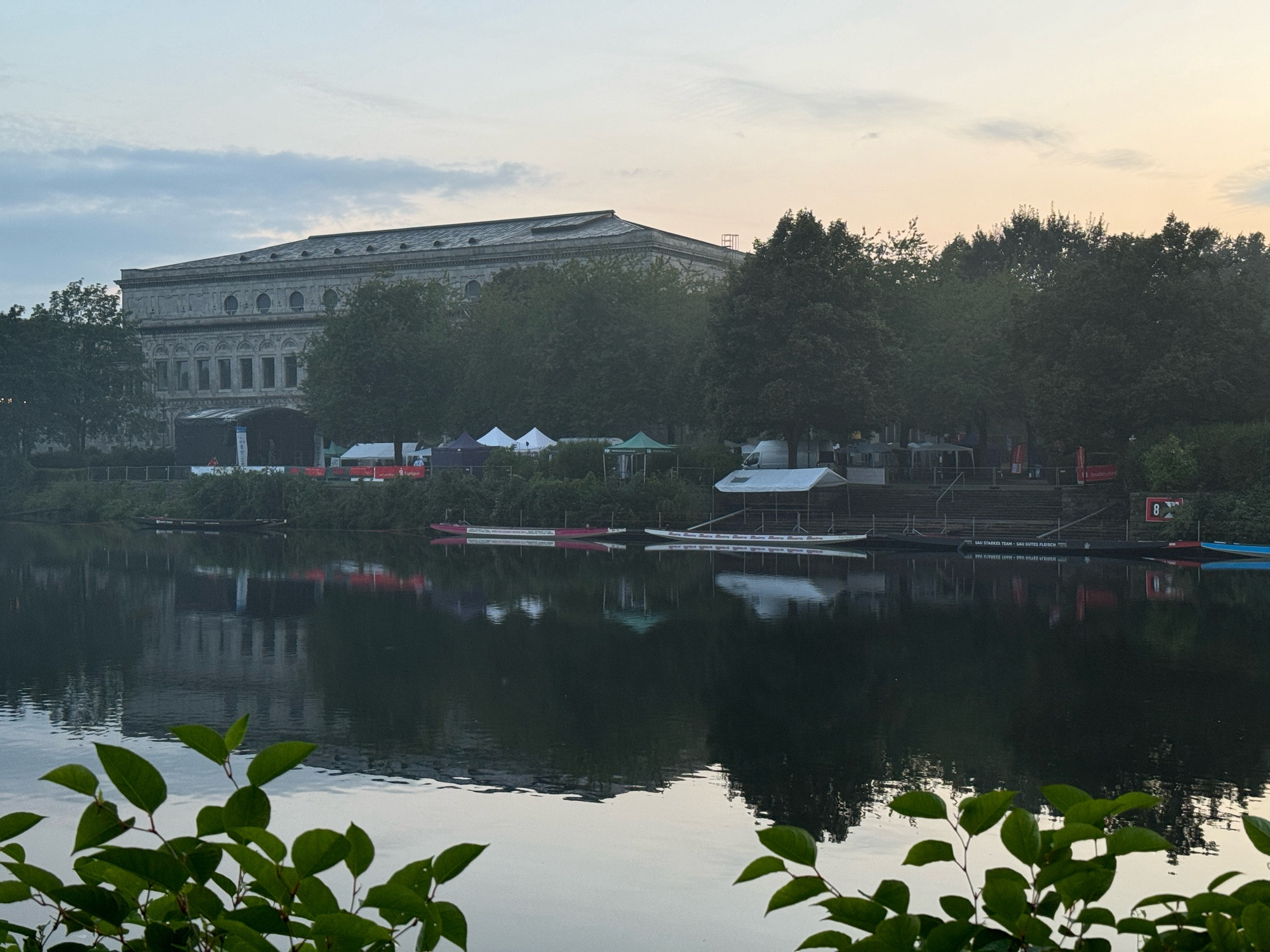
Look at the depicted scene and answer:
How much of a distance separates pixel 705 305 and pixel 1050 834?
72.5m

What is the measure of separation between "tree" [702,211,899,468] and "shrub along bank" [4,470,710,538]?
4.93 m

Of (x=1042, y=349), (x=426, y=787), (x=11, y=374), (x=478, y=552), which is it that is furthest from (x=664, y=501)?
(x=11, y=374)

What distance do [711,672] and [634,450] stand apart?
36.8m

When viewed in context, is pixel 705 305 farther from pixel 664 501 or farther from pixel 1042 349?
pixel 1042 349

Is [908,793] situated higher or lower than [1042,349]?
lower

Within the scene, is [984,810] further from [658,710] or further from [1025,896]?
[658,710]

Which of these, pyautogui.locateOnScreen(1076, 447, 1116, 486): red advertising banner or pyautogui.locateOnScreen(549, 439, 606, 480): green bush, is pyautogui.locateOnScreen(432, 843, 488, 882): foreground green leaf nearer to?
pyautogui.locateOnScreen(1076, 447, 1116, 486): red advertising banner

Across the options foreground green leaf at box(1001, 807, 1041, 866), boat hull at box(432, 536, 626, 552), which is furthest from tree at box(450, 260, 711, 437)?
foreground green leaf at box(1001, 807, 1041, 866)

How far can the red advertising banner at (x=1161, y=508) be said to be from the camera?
5009 cm

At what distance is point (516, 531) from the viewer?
60938mm

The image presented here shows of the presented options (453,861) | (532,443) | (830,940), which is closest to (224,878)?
(453,861)

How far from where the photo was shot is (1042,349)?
186 ft

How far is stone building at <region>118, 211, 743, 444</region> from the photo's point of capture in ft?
353

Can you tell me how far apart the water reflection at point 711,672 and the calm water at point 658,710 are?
0.09 m
